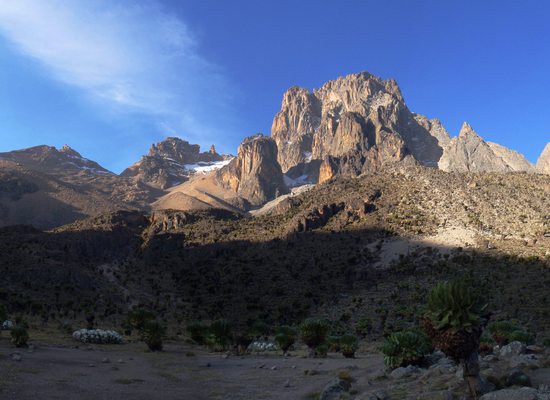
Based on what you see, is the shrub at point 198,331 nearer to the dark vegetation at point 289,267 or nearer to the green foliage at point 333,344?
the dark vegetation at point 289,267

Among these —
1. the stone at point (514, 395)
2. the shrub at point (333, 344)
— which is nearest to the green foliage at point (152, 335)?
the shrub at point (333, 344)

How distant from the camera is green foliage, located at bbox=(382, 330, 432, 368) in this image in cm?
2233

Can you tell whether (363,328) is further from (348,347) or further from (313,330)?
(348,347)

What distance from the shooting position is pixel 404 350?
22453mm

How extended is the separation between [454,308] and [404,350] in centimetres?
861

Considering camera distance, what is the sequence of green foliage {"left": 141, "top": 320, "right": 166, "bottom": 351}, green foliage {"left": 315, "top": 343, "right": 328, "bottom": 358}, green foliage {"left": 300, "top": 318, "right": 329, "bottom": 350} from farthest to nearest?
green foliage {"left": 141, "top": 320, "right": 166, "bottom": 351} < green foliage {"left": 300, "top": 318, "right": 329, "bottom": 350} < green foliage {"left": 315, "top": 343, "right": 328, "bottom": 358}

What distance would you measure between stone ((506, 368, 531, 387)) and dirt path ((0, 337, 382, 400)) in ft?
19.2

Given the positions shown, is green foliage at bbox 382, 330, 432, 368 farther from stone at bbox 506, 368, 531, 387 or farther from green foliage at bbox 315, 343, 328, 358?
green foliage at bbox 315, 343, 328, 358

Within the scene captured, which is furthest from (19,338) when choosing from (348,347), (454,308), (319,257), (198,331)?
(319,257)

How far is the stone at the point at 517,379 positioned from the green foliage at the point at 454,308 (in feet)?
11.2

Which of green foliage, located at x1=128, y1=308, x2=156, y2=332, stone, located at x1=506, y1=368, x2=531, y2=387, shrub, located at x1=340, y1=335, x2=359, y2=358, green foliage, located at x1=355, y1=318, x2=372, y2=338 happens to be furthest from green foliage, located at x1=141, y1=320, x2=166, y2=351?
stone, located at x1=506, y1=368, x2=531, y2=387

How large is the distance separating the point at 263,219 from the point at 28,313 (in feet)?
233

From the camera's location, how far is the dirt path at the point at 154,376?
66.1ft

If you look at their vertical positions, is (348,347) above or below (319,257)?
below
